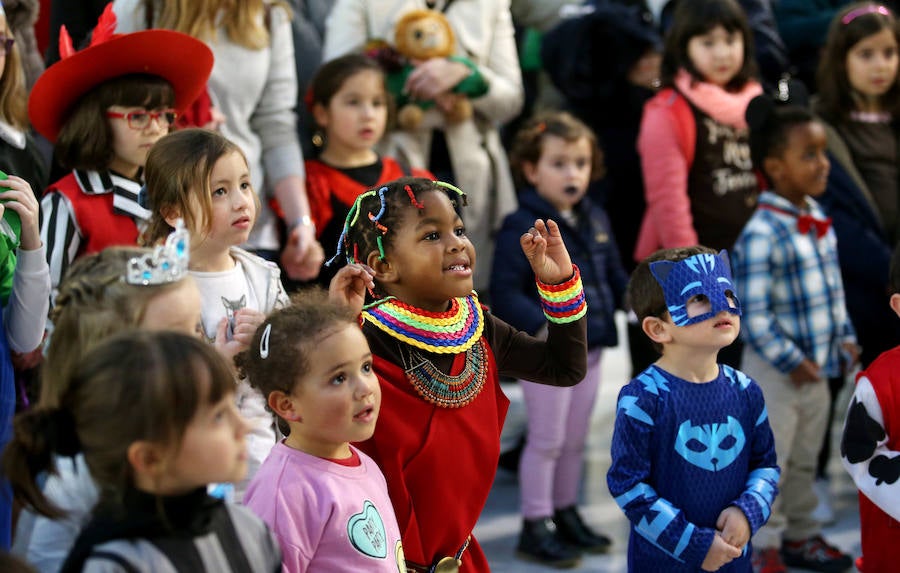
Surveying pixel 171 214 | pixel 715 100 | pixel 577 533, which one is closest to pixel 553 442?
pixel 577 533

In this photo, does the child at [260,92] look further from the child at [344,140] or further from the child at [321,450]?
the child at [321,450]

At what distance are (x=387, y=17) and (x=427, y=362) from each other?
2332 mm

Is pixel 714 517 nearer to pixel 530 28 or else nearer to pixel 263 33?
pixel 263 33

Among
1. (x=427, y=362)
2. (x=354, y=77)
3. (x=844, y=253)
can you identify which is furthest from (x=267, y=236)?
(x=844, y=253)

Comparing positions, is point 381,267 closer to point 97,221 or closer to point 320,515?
point 320,515

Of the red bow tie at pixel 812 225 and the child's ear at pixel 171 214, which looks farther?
the red bow tie at pixel 812 225

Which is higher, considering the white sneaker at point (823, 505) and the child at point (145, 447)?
the child at point (145, 447)

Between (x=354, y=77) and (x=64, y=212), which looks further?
(x=354, y=77)

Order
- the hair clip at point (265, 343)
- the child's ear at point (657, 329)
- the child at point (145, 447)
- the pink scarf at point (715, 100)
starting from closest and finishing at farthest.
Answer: the child at point (145, 447) < the hair clip at point (265, 343) < the child's ear at point (657, 329) < the pink scarf at point (715, 100)

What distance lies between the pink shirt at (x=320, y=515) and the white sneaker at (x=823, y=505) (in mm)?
2658

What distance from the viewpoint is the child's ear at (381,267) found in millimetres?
2771

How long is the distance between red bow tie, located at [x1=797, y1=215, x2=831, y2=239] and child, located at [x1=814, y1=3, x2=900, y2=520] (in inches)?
21.7

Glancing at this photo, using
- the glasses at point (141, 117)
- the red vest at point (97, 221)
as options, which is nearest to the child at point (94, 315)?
the red vest at point (97, 221)

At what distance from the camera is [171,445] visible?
192cm
